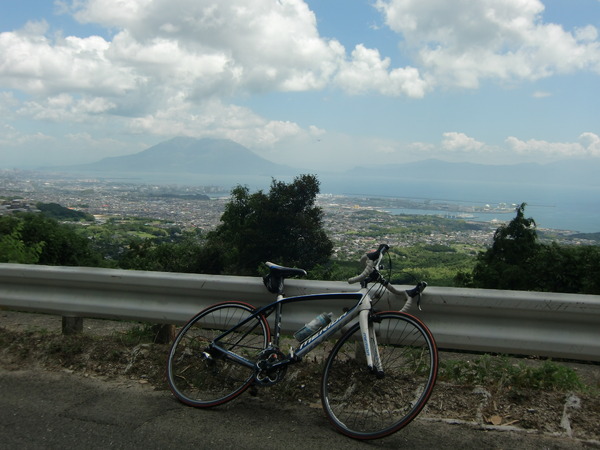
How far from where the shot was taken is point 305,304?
12.7 ft

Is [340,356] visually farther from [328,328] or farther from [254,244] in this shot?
[254,244]

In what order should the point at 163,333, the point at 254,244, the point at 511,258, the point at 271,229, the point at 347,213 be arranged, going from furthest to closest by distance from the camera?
1. the point at 511,258
2. the point at 271,229
3. the point at 254,244
4. the point at 347,213
5. the point at 163,333

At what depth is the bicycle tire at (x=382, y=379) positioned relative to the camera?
311 centimetres

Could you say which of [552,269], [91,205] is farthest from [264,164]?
[552,269]

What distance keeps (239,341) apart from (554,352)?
7.22ft

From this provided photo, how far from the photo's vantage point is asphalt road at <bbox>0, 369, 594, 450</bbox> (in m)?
3.03

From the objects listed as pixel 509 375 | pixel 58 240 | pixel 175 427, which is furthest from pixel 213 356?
pixel 58 240

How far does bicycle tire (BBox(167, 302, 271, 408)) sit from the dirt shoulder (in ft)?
0.70

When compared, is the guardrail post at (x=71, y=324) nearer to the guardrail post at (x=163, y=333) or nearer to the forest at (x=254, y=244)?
the guardrail post at (x=163, y=333)

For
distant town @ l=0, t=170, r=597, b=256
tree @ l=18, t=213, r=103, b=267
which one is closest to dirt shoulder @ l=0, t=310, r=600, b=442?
distant town @ l=0, t=170, r=597, b=256

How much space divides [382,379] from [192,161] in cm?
5330

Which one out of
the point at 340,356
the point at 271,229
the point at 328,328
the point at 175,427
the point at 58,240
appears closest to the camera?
the point at 175,427

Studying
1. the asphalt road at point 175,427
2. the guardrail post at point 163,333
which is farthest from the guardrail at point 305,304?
the asphalt road at point 175,427

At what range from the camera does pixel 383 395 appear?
3420 millimetres
